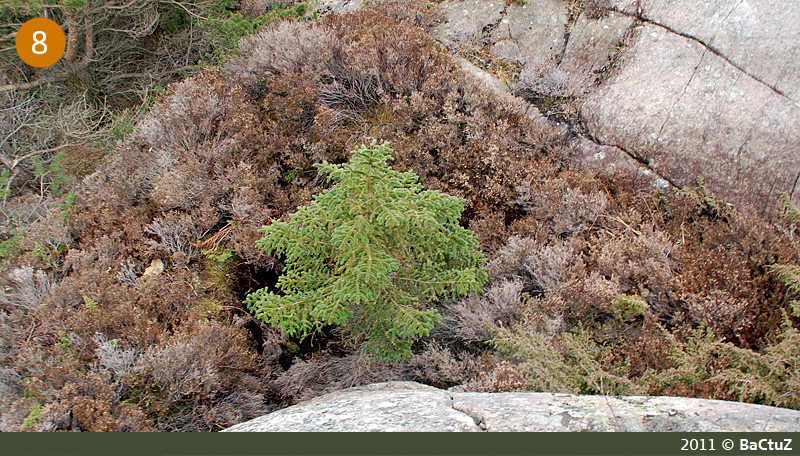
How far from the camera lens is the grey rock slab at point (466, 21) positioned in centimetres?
682

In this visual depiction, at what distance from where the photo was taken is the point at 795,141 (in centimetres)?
495

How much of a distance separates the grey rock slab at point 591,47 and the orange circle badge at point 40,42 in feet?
31.9

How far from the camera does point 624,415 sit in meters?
2.57

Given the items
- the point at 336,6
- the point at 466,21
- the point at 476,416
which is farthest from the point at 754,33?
the point at 336,6

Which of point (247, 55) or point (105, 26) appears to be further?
point (105, 26)

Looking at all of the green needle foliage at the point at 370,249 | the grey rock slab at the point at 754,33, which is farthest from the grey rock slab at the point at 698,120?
the green needle foliage at the point at 370,249

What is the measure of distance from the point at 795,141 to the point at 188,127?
7.27 meters

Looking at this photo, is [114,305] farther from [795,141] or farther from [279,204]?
[795,141]

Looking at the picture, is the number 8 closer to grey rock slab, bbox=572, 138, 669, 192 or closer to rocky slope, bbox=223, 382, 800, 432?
rocky slope, bbox=223, 382, 800, 432

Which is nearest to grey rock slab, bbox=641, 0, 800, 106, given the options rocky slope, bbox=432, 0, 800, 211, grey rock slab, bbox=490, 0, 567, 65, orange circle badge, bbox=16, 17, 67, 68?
rocky slope, bbox=432, 0, 800, 211

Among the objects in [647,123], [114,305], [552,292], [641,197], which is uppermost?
[647,123]

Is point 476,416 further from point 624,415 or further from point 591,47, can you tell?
point 591,47

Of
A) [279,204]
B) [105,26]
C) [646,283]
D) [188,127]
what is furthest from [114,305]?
[105,26]
